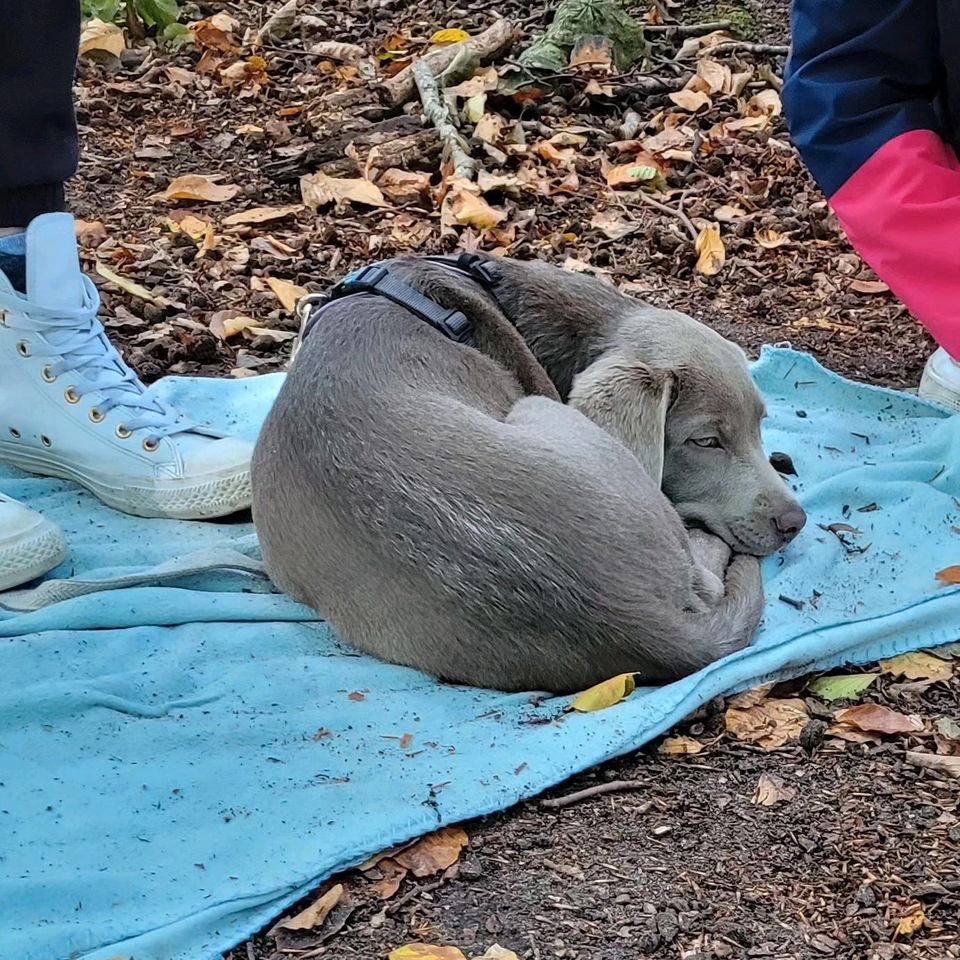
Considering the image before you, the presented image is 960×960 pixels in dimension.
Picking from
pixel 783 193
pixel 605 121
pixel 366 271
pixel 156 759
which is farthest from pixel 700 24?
pixel 156 759

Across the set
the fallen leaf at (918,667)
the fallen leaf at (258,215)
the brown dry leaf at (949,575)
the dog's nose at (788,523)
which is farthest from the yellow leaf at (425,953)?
the fallen leaf at (258,215)

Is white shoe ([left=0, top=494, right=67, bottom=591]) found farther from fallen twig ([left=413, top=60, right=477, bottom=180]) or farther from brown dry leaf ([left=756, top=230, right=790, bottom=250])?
brown dry leaf ([left=756, top=230, right=790, bottom=250])

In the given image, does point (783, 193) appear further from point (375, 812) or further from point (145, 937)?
point (145, 937)

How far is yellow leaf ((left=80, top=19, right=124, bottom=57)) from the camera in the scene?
8102 mm

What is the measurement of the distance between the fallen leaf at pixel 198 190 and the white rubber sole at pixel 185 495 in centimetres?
277

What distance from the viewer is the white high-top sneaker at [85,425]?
4.09 m

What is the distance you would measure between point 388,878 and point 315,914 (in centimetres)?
17

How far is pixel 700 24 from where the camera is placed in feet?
25.7

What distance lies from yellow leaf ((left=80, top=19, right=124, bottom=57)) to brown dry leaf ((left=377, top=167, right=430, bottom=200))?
2.54 m

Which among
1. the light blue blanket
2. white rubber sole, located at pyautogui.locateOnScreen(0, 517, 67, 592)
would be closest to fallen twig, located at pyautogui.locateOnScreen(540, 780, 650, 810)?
the light blue blanket

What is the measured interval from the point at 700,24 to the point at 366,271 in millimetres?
4753

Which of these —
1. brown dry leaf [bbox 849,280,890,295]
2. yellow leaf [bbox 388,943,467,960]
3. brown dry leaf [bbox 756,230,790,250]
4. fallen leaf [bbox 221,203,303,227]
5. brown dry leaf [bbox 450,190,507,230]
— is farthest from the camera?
fallen leaf [bbox 221,203,303,227]

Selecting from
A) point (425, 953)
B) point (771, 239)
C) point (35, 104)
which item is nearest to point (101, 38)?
point (771, 239)

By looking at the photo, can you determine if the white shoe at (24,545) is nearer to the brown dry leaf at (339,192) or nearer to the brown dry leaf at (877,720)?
the brown dry leaf at (877,720)
